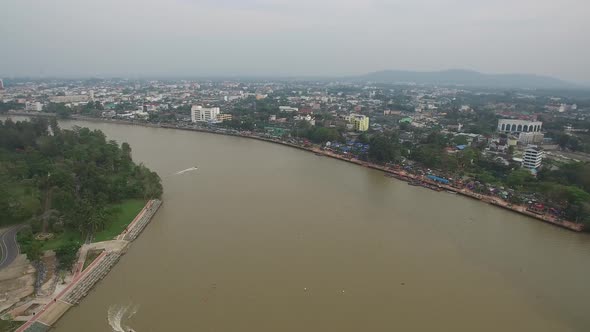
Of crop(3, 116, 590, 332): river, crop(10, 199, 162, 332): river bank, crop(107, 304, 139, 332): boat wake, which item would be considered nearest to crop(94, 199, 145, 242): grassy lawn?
crop(10, 199, 162, 332): river bank

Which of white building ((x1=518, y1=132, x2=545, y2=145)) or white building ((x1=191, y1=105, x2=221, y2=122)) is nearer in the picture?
white building ((x1=518, y1=132, x2=545, y2=145))

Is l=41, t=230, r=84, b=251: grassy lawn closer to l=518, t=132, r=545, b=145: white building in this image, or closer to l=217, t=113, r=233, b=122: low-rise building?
l=217, t=113, r=233, b=122: low-rise building

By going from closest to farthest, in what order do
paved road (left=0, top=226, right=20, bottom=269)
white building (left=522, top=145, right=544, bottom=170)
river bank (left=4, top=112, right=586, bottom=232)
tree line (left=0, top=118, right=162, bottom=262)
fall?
paved road (left=0, top=226, right=20, bottom=269) < tree line (left=0, top=118, right=162, bottom=262) < river bank (left=4, top=112, right=586, bottom=232) < white building (left=522, top=145, right=544, bottom=170)

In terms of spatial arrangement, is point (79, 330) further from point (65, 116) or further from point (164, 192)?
point (65, 116)

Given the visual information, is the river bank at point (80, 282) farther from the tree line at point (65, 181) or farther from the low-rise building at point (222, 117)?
the low-rise building at point (222, 117)

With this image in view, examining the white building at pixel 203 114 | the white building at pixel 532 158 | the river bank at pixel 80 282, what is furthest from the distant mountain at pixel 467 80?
the river bank at pixel 80 282

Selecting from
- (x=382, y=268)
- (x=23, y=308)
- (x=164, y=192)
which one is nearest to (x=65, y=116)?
(x=164, y=192)

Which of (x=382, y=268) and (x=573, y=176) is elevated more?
(x=573, y=176)
